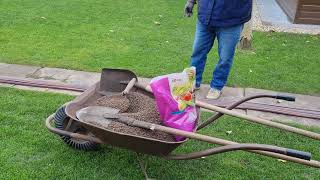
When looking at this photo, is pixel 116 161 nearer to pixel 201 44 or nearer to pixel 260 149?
pixel 260 149

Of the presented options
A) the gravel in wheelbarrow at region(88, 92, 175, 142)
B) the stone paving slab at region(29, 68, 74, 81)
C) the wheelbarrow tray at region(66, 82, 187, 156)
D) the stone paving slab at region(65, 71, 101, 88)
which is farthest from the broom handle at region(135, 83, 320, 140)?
the stone paving slab at region(29, 68, 74, 81)

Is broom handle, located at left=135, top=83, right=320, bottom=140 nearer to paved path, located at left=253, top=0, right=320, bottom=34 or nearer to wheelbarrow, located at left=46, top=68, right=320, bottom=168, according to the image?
wheelbarrow, located at left=46, top=68, right=320, bottom=168

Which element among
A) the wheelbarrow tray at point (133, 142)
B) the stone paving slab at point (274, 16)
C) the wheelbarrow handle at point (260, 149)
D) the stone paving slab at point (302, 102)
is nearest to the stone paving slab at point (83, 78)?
the stone paving slab at point (302, 102)

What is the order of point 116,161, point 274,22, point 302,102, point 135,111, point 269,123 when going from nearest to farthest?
point 269,123
point 135,111
point 116,161
point 302,102
point 274,22

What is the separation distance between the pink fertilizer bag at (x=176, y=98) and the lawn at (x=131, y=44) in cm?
216

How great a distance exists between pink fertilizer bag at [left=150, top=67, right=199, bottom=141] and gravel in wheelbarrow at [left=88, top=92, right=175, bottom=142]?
0.10 m

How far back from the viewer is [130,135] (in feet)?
9.35

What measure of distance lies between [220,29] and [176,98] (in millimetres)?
1669

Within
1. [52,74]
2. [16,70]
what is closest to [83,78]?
[52,74]

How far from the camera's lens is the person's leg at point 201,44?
464cm

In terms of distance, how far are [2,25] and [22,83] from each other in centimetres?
239

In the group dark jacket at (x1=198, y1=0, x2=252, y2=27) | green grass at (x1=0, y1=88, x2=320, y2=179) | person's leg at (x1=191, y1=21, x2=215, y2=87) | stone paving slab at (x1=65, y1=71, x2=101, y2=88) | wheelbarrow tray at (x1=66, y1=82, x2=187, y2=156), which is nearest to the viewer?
wheelbarrow tray at (x1=66, y1=82, x2=187, y2=156)

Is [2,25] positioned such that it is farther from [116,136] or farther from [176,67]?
[116,136]

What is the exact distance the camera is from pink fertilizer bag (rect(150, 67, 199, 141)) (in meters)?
3.01
